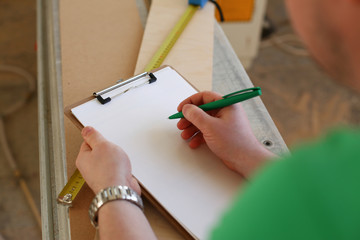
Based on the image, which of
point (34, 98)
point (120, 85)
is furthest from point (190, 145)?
point (34, 98)

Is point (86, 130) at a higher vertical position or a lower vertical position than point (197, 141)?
higher

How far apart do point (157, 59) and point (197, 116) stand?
1.02 ft

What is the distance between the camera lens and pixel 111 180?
61cm

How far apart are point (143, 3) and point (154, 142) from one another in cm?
61

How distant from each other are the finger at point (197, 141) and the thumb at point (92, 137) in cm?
17

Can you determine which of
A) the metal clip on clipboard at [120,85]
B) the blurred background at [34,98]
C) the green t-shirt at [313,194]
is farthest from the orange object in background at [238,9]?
the green t-shirt at [313,194]

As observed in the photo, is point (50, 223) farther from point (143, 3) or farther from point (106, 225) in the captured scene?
point (143, 3)

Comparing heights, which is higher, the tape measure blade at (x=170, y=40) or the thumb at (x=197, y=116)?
the tape measure blade at (x=170, y=40)

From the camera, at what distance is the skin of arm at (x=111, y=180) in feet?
1.82

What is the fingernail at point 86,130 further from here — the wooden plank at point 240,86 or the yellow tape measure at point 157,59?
the wooden plank at point 240,86

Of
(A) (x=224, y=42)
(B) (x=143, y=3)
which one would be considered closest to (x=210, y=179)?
(A) (x=224, y=42)

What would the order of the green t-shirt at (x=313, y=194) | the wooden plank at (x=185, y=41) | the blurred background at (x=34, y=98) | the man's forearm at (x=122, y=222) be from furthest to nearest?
1. the blurred background at (x=34, y=98)
2. the wooden plank at (x=185, y=41)
3. the man's forearm at (x=122, y=222)
4. the green t-shirt at (x=313, y=194)

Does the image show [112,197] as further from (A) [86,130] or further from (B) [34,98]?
(B) [34,98]

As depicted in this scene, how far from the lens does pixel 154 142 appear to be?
0.74m
